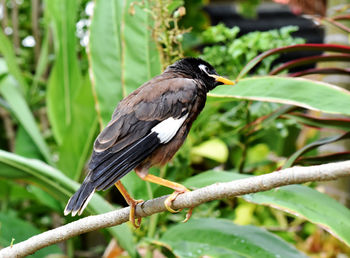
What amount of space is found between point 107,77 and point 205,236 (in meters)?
0.60

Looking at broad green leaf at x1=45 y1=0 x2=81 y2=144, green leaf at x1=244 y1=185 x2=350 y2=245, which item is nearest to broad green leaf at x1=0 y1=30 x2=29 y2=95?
broad green leaf at x1=45 y1=0 x2=81 y2=144

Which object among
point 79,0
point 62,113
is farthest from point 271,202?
point 79,0

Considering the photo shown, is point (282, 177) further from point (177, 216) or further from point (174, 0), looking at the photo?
point (177, 216)

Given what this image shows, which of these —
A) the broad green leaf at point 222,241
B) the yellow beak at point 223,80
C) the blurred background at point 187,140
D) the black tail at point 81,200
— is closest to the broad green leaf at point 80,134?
the blurred background at point 187,140

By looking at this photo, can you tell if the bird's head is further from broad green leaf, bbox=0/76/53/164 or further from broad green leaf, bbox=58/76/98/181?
broad green leaf, bbox=0/76/53/164

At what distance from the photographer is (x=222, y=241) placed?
1382 millimetres

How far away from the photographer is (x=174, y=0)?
1.55 meters

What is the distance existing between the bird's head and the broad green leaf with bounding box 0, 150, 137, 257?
1.49ft

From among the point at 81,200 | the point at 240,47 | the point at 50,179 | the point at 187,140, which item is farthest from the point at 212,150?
the point at 81,200

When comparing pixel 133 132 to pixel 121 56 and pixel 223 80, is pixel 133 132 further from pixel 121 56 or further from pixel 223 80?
pixel 121 56

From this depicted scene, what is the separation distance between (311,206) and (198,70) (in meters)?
0.47

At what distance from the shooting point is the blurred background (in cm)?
137

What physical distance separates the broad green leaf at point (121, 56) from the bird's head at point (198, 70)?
18 centimetres

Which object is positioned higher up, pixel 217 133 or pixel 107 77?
pixel 107 77
